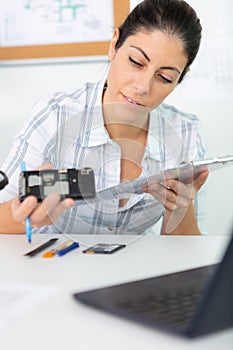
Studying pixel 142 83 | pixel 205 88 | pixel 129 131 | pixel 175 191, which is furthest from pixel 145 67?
pixel 205 88

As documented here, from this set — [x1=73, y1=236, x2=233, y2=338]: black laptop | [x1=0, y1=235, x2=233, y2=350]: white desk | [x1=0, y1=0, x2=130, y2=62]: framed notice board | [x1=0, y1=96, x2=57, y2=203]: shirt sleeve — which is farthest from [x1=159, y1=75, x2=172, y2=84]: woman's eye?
[x1=0, y1=0, x2=130, y2=62]: framed notice board

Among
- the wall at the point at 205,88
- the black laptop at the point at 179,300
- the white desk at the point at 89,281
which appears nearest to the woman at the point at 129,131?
the white desk at the point at 89,281

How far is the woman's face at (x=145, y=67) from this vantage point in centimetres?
113

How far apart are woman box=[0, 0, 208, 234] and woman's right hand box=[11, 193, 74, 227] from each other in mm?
175

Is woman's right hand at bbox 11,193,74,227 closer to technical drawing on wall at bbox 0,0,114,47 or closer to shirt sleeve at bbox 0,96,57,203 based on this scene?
shirt sleeve at bbox 0,96,57,203

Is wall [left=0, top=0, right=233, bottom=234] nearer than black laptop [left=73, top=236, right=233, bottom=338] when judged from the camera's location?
No

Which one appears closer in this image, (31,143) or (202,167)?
(202,167)

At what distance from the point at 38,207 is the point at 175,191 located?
0.29 metres

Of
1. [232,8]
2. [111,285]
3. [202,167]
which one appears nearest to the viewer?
[111,285]

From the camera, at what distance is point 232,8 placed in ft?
5.69

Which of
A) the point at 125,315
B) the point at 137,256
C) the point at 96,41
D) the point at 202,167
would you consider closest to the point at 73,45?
the point at 96,41

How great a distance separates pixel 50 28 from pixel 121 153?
87 cm

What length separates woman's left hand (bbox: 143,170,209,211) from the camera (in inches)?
38.6

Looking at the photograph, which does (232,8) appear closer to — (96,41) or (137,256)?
(96,41)
